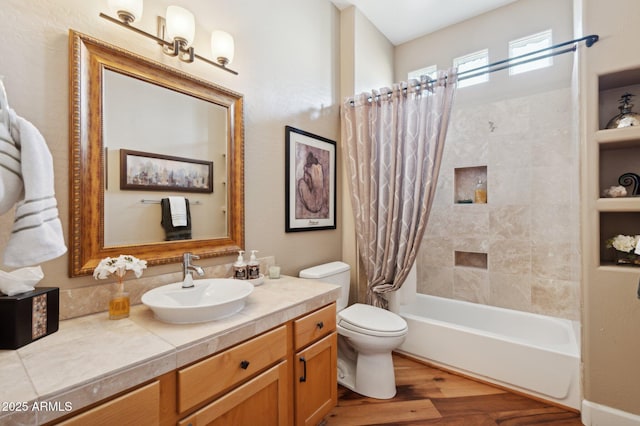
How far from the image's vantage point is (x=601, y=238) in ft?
5.75

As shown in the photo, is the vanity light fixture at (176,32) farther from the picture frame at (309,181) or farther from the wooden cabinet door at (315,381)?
the wooden cabinet door at (315,381)

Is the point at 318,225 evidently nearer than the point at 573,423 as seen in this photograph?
No

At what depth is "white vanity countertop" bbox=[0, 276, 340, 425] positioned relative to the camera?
0.65m

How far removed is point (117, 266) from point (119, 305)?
15cm

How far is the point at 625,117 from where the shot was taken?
161cm

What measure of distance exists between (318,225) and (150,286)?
51.4 inches

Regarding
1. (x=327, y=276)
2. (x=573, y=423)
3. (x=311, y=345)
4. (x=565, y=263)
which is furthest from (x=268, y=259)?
(x=565, y=263)

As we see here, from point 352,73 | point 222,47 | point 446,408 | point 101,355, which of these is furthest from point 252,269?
point 352,73


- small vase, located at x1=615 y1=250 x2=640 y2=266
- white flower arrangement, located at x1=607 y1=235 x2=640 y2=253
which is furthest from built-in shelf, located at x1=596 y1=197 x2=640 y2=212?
small vase, located at x1=615 y1=250 x2=640 y2=266

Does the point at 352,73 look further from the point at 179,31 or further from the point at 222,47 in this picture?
the point at 179,31

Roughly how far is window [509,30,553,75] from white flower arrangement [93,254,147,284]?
132 inches

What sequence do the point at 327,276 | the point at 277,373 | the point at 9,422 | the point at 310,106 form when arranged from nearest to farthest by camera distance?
the point at 9,422, the point at 277,373, the point at 327,276, the point at 310,106

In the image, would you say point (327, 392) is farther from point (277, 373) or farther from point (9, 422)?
point (9, 422)

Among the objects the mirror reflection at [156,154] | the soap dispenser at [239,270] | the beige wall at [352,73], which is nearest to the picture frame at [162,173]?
the mirror reflection at [156,154]
